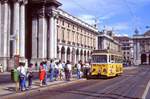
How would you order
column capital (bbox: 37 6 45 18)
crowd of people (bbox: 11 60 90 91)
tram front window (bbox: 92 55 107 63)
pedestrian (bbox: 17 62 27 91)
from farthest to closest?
column capital (bbox: 37 6 45 18), tram front window (bbox: 92 55 107 63), crowd of people (bbox: 11 60 90 91), pedestrian (bbox: 17 62 27 91)

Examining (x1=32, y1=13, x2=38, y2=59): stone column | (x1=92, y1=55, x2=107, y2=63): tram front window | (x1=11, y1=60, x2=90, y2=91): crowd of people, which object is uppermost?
(x1=32, y1=13, x2=38, y2=59): stone column

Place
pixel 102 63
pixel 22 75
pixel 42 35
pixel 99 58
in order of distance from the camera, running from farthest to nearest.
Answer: pixel 42 35 → pixel 99 58 → pixel 102 63 → pixel 22 75

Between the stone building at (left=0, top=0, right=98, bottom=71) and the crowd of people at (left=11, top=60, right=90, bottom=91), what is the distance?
396 cm

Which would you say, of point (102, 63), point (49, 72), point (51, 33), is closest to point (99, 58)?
point (102, 63)

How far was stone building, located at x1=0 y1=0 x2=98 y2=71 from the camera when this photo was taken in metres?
58.6

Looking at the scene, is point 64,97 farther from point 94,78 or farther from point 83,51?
point 83,51

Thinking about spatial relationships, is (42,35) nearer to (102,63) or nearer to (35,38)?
(35,38)

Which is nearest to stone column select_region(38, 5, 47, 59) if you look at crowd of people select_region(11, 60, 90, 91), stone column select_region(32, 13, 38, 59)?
stone column select_region(32, 13, 38, 59)

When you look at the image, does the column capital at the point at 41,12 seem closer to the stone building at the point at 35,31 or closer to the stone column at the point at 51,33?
the stone building at the point at 35,31

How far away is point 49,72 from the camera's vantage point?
120ft

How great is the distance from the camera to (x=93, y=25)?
135 m

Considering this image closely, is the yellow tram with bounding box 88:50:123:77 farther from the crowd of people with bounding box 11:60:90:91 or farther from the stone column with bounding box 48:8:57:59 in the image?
the stone column with bounding box 48:8:57:59

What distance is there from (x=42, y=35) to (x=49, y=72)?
117 feet

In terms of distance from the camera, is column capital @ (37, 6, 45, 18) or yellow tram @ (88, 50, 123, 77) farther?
column capital @ (37, 6, 45, 18)
